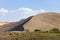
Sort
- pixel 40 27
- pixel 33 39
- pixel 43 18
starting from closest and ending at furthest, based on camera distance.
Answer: pixel 33 39, pixel 40 27, pixel 43 18

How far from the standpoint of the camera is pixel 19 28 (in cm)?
5875

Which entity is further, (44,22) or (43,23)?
(44,22)

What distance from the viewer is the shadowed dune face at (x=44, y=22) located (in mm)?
54125

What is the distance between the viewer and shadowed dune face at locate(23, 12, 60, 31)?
5412 cm

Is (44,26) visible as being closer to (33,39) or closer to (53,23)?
(53,23)

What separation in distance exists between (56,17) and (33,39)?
3628 centimetres

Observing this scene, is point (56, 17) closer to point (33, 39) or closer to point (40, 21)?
point (40, 21)

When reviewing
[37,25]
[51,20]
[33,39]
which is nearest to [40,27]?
[37,25]

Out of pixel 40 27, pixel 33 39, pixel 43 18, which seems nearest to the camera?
pixel 33 39

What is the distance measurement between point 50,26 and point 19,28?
8.99 metres

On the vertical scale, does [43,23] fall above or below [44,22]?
below

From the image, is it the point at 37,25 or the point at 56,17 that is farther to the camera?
the point at 56,17

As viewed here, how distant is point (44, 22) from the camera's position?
5638cm

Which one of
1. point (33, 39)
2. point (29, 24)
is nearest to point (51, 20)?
point (29, 24)
